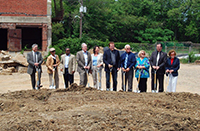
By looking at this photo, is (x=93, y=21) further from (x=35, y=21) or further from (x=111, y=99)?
(x=111, y=99)

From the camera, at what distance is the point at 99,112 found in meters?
5.16

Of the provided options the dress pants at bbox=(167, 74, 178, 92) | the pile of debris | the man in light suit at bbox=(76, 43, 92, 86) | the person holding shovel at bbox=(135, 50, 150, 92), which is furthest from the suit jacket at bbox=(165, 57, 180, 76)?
the pile of debris

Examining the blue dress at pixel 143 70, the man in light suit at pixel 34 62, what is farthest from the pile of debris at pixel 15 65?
the blue dress at pixel 143 70

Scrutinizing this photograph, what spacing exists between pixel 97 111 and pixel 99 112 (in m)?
0.06

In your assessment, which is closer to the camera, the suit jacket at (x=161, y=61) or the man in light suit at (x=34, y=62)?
the suit jacket at (x=161, y=61)

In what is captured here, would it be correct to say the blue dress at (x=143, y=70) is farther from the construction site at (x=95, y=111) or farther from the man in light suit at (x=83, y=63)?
the man in light suit at (x=83, y=63)

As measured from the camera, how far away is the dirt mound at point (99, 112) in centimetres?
479

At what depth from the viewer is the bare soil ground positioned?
189 inches

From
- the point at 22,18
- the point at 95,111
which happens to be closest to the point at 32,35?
the point at 22,18

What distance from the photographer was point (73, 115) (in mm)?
5012

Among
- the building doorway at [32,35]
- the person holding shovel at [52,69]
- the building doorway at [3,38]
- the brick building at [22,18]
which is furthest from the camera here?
the building doorway at [3,38]

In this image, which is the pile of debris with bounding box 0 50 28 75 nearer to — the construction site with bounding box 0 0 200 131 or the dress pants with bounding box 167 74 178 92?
the construction site with bounding box 0 0 200 131

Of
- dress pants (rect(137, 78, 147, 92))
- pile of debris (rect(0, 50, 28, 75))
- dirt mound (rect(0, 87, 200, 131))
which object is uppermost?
pile of debris (rect(0, 50, 28, 75))

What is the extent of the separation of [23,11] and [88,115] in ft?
61.8
